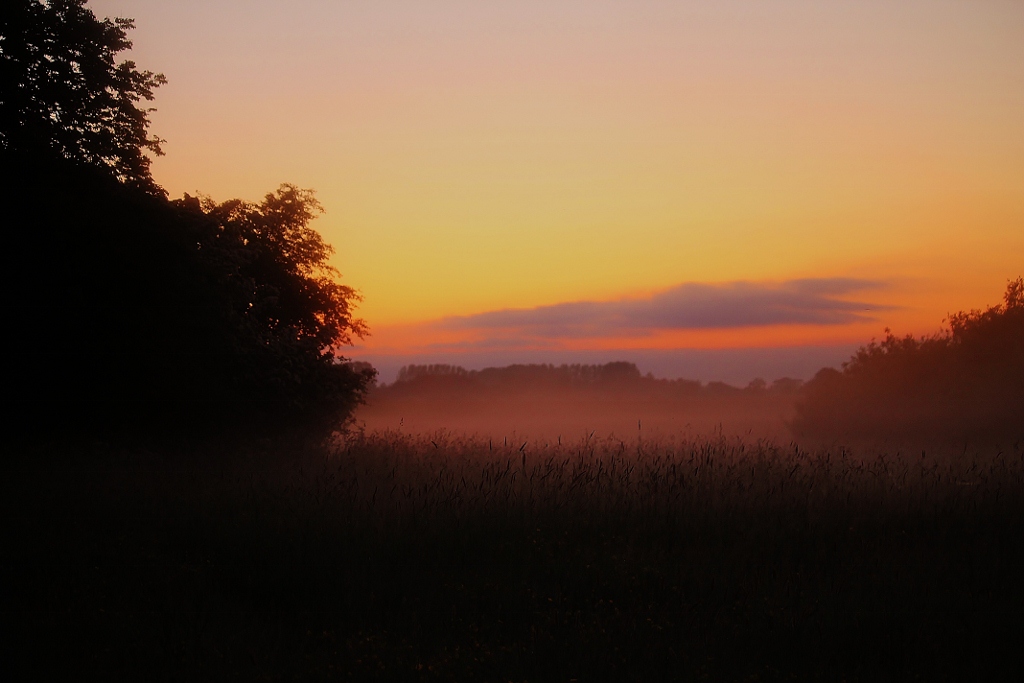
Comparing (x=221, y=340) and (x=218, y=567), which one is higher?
(x=221, y=340)

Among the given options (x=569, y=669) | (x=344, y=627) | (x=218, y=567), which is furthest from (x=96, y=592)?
(x=569, y=669)

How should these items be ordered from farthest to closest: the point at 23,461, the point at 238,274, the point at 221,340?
the point at 238,274
the point at 221,340
the point at 23,461

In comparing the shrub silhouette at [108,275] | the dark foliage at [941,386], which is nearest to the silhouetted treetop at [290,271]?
the shrub silhouette at [108,275]

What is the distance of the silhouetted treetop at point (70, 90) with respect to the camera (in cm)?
1569

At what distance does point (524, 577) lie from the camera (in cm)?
699

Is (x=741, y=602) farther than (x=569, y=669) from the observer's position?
Yes

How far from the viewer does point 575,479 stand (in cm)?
1002

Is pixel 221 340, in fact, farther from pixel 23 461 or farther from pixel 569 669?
pixel 569 669

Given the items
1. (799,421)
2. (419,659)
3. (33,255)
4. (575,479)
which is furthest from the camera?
(799,421)

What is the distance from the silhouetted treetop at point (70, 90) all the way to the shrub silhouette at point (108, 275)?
0.03 metres

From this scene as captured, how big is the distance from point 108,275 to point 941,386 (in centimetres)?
3673

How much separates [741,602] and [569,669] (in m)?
2.25

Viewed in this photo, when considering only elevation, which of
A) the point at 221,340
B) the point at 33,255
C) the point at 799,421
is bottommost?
the point at 799,421

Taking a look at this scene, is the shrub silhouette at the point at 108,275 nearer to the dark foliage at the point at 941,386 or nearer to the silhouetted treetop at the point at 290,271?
the silhouetted treetop at the point at 290,271
